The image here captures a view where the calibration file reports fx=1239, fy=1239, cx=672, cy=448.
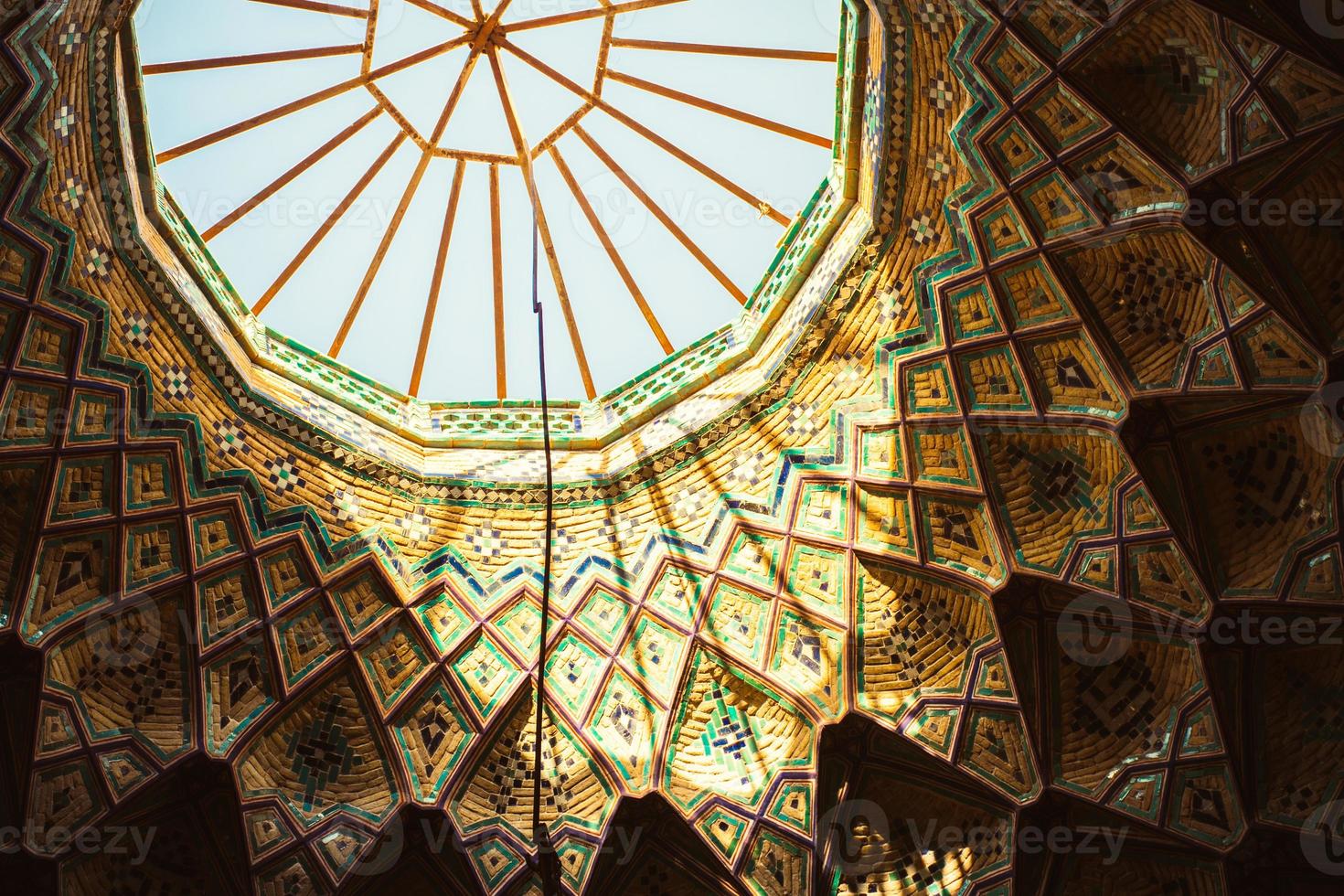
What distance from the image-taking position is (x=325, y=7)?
8109 millimetres

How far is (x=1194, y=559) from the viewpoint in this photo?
712 cm

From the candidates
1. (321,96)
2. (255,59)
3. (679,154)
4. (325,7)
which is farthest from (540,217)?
(255,59)

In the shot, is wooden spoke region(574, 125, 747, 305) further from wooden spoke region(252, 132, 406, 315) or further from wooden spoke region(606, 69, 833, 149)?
wooden spoke region(252, 132, 406, 315)

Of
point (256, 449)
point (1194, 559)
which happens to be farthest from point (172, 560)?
point (1194, 559)

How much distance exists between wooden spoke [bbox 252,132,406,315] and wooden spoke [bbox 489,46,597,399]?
0.79 meters

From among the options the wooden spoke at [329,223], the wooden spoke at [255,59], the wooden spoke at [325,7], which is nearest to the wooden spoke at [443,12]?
the wooden spoke at [325,7]

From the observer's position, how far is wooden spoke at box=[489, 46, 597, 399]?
8.64m

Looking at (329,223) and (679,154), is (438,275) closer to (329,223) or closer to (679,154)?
(329,223)

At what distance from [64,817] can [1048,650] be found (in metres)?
5.98

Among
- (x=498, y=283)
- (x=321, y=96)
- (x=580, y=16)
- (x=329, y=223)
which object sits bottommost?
(x=498, y=283)

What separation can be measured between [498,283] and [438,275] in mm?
443

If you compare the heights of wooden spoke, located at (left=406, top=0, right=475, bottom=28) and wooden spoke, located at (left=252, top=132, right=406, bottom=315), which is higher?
wooden spoke, located at (left=406, top=0, right=475, bottom=28)

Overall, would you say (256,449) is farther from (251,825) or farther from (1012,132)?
(1012,132)

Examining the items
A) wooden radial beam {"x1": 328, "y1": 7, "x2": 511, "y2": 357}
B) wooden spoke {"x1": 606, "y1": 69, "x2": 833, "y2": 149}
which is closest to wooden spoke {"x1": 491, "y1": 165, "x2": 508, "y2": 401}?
wooden radial beam {"x1": 328, "y1": 7, "x2": 511, "y2": 357}
